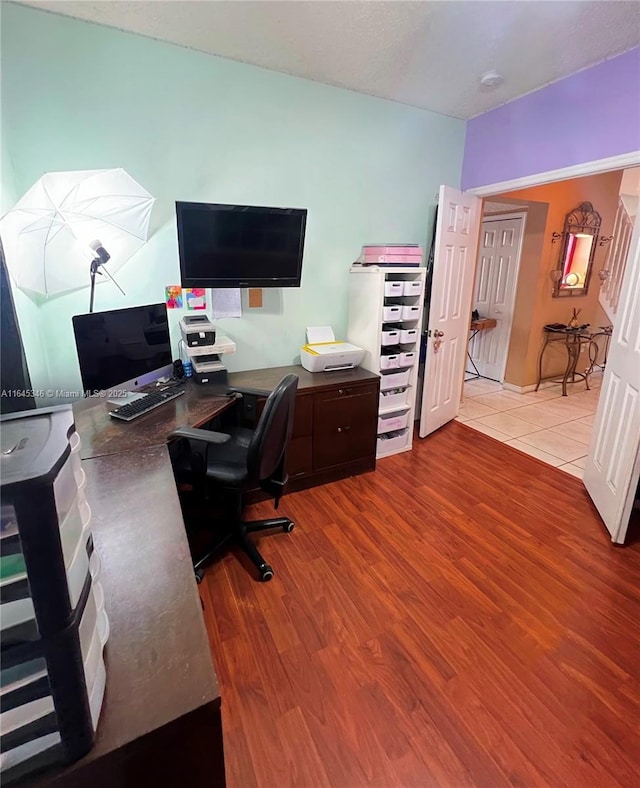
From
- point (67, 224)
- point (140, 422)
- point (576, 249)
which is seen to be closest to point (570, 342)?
point (576, 249)

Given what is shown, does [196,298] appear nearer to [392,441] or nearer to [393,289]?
[393,289]

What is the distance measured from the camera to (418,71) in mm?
2430

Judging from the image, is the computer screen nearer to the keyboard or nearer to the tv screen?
the keyboard

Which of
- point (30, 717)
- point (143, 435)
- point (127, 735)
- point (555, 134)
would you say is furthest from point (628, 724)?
point (555, 134)

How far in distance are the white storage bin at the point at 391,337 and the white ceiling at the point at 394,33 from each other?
1.60 metres

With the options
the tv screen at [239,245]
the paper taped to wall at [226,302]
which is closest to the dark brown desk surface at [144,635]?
the tv screen at [239,245]

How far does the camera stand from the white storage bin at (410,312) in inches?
113

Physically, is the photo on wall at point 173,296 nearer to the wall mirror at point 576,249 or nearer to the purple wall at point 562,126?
the purple wall at point 562,126

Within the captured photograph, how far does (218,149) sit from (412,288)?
154 cm

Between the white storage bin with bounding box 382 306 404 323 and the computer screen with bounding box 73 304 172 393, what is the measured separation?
1451 mm

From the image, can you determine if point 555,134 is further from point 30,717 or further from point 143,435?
point 30,717

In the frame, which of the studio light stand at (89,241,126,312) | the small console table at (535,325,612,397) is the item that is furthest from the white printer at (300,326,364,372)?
the small console table at (535,325,612,397)

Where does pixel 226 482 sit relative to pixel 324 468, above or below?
above

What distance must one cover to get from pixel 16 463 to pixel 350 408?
2269 millimetres
